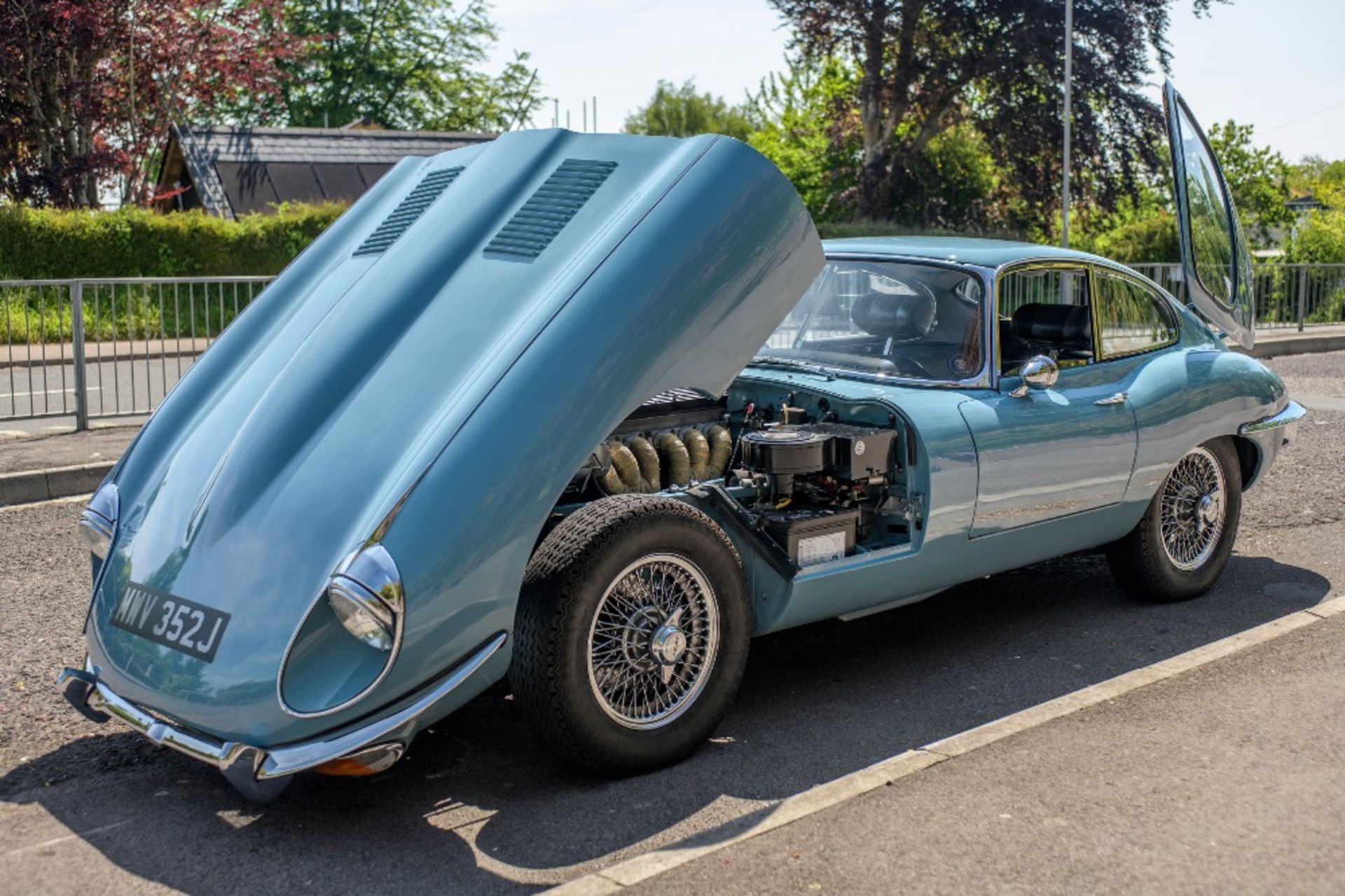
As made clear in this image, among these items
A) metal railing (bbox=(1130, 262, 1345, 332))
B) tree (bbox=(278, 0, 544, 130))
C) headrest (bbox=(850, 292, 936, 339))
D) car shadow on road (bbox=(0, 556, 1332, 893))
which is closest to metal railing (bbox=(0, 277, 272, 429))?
headrest (bbox=(850, 292, 936, 339))

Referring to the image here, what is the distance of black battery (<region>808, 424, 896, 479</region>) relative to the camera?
496 centimetres

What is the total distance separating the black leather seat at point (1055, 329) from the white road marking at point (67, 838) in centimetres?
393

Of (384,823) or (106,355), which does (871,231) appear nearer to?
(106,355)

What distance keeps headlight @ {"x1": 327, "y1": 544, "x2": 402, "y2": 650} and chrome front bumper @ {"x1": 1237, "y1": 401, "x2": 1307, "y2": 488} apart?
4.26 m

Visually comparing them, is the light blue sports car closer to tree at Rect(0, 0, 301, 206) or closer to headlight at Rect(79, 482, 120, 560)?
headlight at Rect(79, 482, 120, 560)

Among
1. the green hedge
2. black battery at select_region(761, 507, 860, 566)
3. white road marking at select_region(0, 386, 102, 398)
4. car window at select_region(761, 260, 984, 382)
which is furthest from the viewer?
the green hedge

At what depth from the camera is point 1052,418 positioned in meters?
5.57

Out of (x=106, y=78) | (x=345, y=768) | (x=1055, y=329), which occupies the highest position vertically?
(x=106, y=78)

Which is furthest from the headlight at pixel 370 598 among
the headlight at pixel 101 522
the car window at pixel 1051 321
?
the car window at pixel 1051 321

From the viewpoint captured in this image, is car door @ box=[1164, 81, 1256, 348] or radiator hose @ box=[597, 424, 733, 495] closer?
radiator hose @ box=[597, 424, 733, 495]

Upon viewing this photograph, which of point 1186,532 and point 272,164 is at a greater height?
point 272,164

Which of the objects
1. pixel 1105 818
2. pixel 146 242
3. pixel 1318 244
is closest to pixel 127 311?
pixel 1105 818

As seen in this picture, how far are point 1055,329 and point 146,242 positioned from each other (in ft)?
60.9

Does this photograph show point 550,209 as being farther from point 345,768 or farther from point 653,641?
point 345,768
